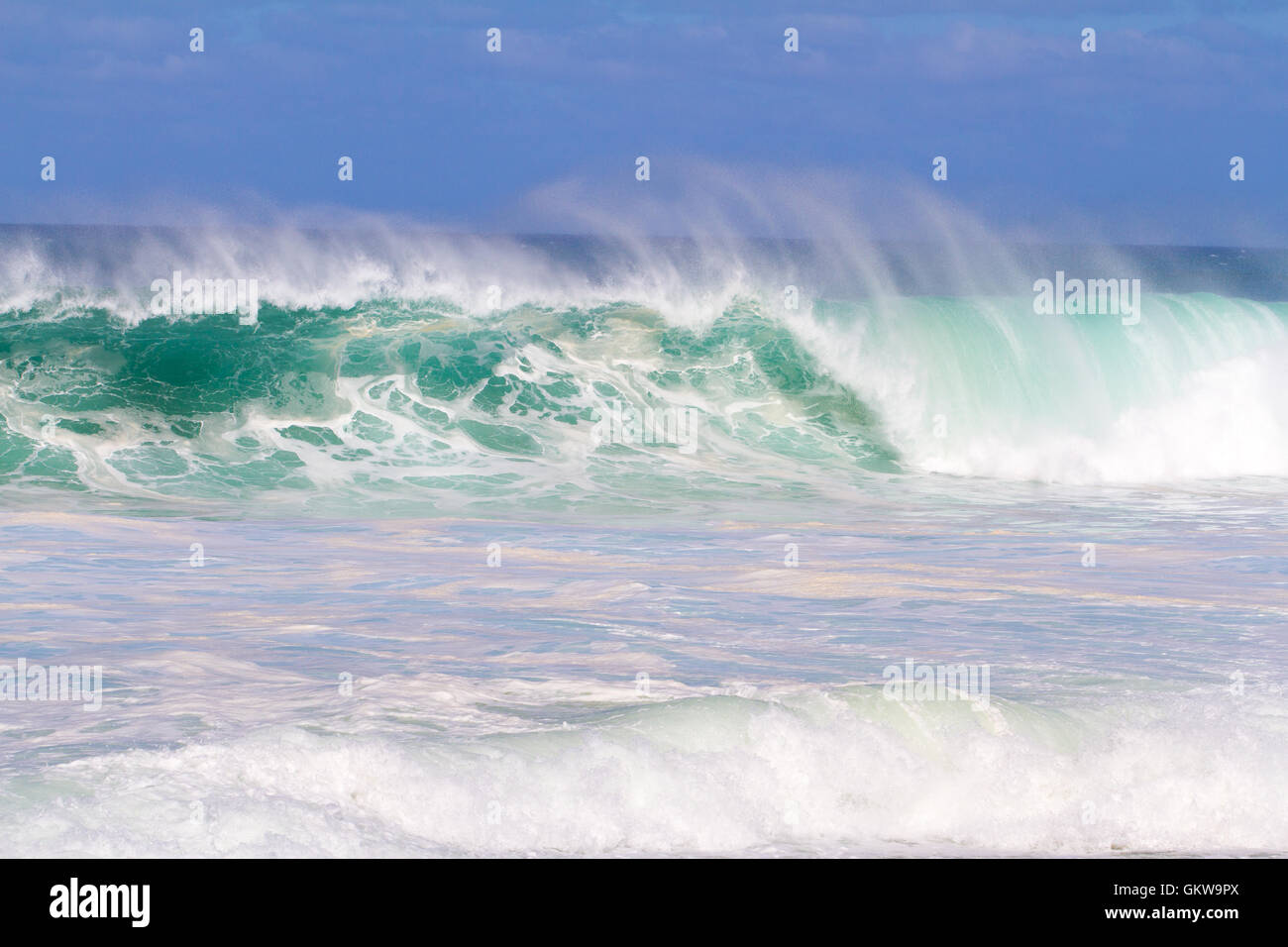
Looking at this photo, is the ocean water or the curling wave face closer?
the ocean water

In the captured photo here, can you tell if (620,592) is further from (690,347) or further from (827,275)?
(827,275)

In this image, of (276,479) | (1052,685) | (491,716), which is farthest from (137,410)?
(1052,685)

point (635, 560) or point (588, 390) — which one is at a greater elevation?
point (588, 390)

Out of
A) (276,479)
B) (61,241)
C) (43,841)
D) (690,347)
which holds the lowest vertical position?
(43,841)

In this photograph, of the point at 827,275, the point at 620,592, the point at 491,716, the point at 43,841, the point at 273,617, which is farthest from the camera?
the point at 827,275

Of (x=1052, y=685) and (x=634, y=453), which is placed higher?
(x=634, y=453)

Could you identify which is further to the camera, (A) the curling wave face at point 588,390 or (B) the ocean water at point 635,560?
(A) the curling wave face at point 588,390

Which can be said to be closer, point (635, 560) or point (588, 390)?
point (635, 560)

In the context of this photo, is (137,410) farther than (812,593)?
Yes
